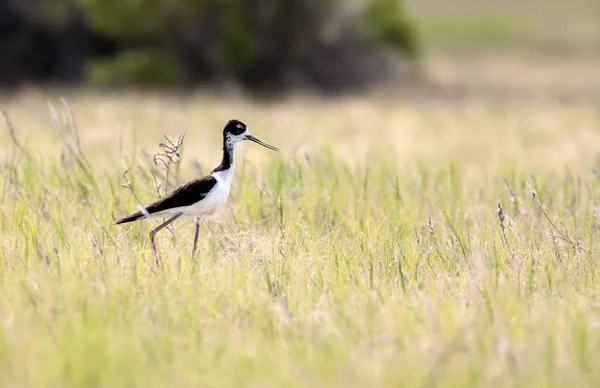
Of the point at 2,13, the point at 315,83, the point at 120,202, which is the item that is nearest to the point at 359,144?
the point at 120,202

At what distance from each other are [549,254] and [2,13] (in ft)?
73.8

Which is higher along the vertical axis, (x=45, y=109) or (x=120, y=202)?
(x=45, y=109)

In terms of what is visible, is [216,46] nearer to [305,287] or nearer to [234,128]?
[234,128]

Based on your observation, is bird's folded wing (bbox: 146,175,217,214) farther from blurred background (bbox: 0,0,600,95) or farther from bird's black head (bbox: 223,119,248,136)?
blurred background (bbox: 0,0,600,95)

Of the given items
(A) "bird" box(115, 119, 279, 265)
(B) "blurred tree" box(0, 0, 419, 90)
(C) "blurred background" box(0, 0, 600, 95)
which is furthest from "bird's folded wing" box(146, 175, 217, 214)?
(B) "blurred tree" box(0, 0, 419, 90)

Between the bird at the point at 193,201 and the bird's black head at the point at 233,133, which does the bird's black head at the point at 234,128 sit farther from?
the bird at the point at 193,201

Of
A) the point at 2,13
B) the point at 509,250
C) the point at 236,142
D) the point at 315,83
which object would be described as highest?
the point at 2,13

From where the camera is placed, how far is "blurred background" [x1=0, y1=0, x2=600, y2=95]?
2206cm

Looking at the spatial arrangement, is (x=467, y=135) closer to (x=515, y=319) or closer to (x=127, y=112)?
(x=127, y=112)

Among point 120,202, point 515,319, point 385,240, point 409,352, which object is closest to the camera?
point 409,352

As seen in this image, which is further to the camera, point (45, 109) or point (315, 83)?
point (315, 83)

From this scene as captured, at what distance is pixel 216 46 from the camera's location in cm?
2258

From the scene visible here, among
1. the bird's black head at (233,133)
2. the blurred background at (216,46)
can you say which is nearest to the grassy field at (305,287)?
the bird's black head at (233,133)

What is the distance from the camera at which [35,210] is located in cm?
598
